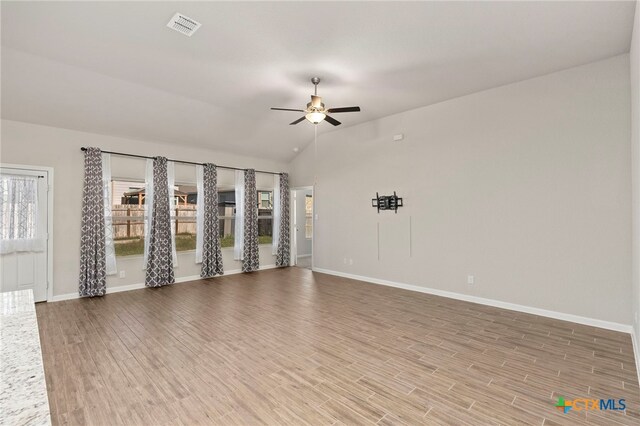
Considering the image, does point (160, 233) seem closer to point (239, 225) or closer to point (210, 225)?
point (210, 225)

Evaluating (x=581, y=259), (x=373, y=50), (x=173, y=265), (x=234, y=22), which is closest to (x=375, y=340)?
(x=581, y=259)

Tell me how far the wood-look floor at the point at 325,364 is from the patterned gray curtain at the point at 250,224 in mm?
2732

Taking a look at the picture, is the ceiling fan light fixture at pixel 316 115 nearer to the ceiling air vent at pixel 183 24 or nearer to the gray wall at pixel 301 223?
the ceiling air vent at pixel 183 24

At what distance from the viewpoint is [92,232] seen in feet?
17.7

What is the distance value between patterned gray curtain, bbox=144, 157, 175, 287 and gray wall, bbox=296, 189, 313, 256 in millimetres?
3910

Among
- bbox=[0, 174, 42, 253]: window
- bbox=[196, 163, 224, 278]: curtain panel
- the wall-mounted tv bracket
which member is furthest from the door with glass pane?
the wall-mounted tv bracket

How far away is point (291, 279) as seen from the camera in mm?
6777

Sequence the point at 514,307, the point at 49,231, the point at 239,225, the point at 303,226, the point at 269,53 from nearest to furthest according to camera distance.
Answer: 1. the point at 269,53
2. the point at 514,307
3. the point at 49,231
4. the point at 239,225
5. the point at 303,226

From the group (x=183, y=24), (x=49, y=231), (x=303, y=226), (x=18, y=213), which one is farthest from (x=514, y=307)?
(x=18, y=213)

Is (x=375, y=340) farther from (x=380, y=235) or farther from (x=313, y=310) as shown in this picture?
(x=380, y=235)

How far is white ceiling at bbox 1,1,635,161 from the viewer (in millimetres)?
3025

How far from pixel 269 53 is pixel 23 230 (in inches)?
187

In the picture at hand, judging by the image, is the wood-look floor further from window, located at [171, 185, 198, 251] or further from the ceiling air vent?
the ceiling air vent

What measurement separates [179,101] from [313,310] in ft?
13.4
